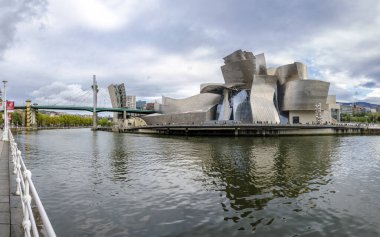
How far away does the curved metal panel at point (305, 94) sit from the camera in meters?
80.8

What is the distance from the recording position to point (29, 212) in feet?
14.7

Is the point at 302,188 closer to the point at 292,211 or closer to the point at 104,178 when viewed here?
the point at 292,211

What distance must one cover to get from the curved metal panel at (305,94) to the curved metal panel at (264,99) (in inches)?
185

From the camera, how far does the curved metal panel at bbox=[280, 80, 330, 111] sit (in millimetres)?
80812

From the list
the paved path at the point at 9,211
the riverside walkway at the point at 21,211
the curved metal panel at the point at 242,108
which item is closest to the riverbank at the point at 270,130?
the curved metal panel at the point at 242,108

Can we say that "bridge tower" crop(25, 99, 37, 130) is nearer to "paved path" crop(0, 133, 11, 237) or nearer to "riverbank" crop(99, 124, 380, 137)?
"riverbank" crop(99, 124, 380, 137)

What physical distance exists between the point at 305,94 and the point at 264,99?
1180 centimetres

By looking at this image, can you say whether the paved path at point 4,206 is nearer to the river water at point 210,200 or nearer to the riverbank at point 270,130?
the river water at point 210,200

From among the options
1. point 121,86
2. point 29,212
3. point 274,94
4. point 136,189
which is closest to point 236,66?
point 274,94

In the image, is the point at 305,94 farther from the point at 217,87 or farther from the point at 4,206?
the point at 4,206

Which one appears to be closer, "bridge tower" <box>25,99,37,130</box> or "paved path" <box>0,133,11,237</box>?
"paved path" <box>0,133,11,237</box>

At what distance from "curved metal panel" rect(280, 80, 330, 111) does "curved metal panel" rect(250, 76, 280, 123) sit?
4.70 meters

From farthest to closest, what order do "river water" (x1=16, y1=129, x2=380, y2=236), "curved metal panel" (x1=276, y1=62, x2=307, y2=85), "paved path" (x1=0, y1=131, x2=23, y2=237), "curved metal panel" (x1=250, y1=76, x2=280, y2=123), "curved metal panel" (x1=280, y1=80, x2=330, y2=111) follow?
"curved metal panel" (x1=276, y1=62, x2=307, y2=85)
"curved metal panel" (x1=280, y1=80, x2=330, y2=111)
"curved metal panel" (x1=250, y1=76, x2=280, y2=123)
"river water" (x1=16, y1=129, x2=380, y2=236)
"paved path" (x1=0, y1=131, x2=23, y2=237)

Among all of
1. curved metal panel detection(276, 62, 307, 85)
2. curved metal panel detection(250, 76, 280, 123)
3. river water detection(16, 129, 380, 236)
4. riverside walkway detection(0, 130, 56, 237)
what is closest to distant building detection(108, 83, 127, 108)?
curved metal panel detection(250, 76, 280, 123)
